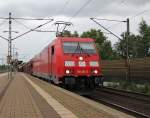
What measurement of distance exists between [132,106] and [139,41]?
97.1m

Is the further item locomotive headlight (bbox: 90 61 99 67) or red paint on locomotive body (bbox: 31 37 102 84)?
locomotive headlight (bbox: 90 61 99 67)

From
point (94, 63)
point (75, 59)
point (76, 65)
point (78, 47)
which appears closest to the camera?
point (76, 65)

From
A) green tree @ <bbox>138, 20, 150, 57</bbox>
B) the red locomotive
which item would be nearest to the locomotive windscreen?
the red locomotive

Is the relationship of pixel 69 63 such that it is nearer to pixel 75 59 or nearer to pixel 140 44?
pixel 75 59

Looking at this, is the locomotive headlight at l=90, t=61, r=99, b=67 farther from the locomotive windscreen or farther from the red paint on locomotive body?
the locomotive windscreen

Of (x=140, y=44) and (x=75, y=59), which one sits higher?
(x=140, y=44)

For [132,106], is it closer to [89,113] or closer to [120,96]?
[120,96]

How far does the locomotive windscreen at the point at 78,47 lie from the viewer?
25734 mm

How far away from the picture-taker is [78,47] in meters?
26.0

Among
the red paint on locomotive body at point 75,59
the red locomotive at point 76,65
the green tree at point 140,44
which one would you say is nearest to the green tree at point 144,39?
the green tree at point 140,44

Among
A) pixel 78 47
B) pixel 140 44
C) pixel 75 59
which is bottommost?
pixel 75 59

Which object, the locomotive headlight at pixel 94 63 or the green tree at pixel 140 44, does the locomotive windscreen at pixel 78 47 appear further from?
the green tree at pixel 140 44

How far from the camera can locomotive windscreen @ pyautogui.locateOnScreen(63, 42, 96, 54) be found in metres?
25.7

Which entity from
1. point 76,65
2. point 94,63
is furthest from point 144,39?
point 76,65
